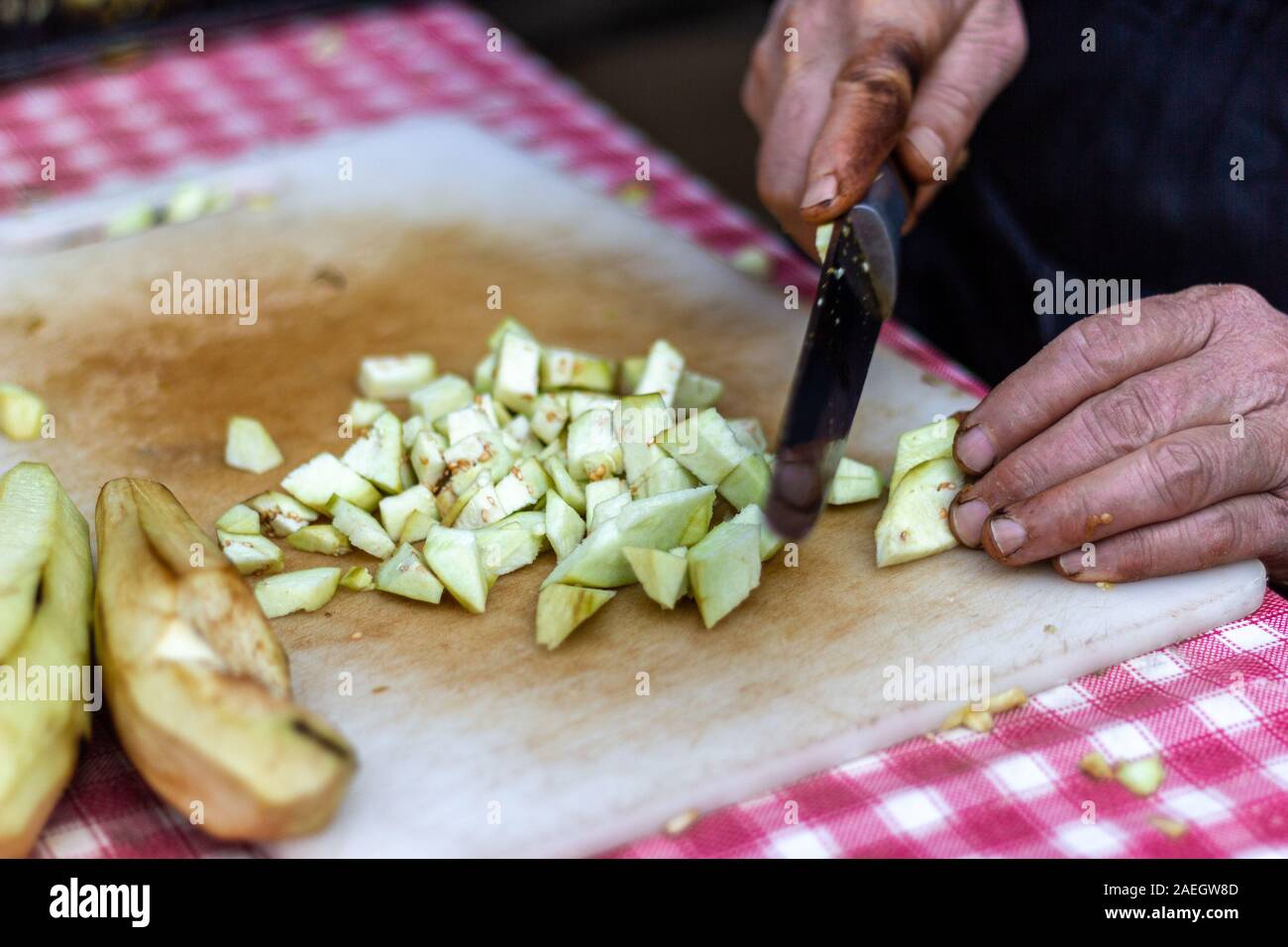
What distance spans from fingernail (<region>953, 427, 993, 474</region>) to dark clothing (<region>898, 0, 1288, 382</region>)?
2.46ft

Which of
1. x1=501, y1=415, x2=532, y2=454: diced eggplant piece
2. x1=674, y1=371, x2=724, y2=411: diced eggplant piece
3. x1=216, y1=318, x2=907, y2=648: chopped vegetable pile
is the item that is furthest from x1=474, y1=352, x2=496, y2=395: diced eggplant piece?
x1=674, y1=371, x2=724, y2=411: diced eggplant piece

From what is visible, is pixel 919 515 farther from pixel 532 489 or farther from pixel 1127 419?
pixel 532 489

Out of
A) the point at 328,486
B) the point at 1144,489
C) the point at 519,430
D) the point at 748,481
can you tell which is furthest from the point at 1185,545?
the point at 328,486

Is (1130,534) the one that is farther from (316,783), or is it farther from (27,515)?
(27,515)

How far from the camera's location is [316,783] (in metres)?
1.36

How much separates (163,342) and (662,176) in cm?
127

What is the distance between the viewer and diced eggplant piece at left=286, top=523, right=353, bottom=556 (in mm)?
1928

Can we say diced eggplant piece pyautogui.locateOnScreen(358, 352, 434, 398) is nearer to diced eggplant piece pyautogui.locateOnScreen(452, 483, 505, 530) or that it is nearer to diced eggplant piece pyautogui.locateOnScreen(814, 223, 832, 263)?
diced eggplant piece pyautogui.locateOnScreen(452, 483, 505, 530)

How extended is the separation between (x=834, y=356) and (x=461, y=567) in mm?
580

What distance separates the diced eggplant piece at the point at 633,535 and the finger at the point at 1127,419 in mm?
407

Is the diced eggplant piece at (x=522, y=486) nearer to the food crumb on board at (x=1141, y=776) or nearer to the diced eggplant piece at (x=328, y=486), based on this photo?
the diced eggplant piece at (x=328, y=486)

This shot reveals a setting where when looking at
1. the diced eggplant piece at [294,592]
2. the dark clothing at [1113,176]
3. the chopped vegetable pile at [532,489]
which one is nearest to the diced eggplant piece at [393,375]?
the chopped vegetable pile at [532,489]

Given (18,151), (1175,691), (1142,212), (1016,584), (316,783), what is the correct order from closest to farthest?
(316,783) < (1175,691) < (1016,584) < (1142,212) < (18,151)
